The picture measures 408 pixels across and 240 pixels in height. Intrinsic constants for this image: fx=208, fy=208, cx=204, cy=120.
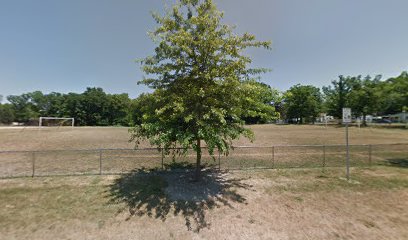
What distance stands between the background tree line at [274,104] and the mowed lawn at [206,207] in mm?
2955

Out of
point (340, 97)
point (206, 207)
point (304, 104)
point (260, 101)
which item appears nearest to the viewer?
point (206, 207)

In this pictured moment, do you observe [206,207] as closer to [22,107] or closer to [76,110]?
[76,110]

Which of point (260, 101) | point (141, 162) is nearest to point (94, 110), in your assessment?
point (141, 162)

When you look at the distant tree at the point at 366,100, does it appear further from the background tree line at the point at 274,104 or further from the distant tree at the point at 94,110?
the distant tree at the point at 94,110

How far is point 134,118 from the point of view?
9.24 m

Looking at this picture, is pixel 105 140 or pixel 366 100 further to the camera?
pixel 366 100

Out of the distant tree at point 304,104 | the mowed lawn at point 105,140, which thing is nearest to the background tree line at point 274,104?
the distant tree at point 304,104

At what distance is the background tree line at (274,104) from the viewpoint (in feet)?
28.6

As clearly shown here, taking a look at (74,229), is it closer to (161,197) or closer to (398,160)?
(161,197)

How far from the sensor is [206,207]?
687 centimetres

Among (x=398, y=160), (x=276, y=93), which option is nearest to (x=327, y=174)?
(x=276, y=93)

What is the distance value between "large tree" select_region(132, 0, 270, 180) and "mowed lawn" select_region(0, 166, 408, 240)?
1994 millimetres

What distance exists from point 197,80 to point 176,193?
14.0ft

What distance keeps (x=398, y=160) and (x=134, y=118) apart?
1625 centimetres
